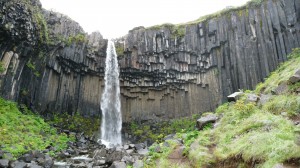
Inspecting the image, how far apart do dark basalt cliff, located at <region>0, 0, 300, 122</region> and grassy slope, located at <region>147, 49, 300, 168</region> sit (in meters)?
19.4

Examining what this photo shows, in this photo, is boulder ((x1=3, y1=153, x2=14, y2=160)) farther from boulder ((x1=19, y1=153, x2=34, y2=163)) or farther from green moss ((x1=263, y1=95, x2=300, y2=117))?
green moss ((x1=263, y1=95, x2=300, y2=117))

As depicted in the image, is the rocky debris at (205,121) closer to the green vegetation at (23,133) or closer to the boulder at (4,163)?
the boulder at (4,163)

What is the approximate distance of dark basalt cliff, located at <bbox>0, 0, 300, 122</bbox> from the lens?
83.0 feet

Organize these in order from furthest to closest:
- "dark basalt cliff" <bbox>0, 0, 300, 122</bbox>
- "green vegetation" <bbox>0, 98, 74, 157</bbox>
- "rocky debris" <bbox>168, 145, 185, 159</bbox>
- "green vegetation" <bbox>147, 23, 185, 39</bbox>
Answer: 1. "green vegetation" <bbox>147, 23, 185, 39</bbox>
2. "dark basalt cliff" <bbox>0, 0, 300, 122</bbox>
3. "green vegetation" <bbox>0, 98, 74, 157</bbox>
4. "rocky debris" <bbox>168, 145, 185, 159</bbox>

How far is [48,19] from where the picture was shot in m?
30.1

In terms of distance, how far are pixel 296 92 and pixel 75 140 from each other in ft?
66.6

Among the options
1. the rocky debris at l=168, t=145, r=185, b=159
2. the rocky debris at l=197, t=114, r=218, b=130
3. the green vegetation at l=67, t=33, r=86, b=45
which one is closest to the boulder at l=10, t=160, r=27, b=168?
the rocky debris at l=168, t=145, r=185, b=159

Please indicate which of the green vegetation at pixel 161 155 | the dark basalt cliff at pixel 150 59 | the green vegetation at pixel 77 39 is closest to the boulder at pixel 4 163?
the green vegetation at pixel 161 155

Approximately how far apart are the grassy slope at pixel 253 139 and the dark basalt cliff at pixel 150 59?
63.6 ft

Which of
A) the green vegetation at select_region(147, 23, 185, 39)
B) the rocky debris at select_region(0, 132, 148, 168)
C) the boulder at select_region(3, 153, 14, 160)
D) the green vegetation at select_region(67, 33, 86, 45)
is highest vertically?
the green vegetation at select_region(147, 23, 185, 39)

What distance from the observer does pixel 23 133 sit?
19.8 meters

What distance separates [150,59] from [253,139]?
28251 mm

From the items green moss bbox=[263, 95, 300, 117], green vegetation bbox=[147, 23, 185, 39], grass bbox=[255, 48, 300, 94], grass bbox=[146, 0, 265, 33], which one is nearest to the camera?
green moss bbox=[263, 95, 300, 117]

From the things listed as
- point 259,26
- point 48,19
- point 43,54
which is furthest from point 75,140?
point 259,26
